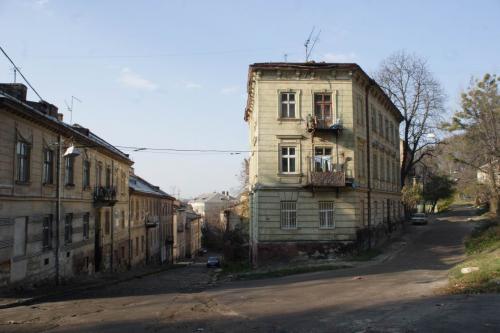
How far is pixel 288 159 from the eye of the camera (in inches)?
1082

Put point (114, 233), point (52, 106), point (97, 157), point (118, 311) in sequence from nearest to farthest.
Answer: point (118, 311)
point (52, 106)
point (97, 157)
point (114, 233)

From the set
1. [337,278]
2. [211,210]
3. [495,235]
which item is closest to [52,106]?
[337,278]

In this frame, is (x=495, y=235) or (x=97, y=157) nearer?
(x=495, y=235)

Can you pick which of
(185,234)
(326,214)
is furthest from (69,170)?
(185,234)

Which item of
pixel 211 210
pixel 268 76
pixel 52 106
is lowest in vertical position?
pixel 211 210

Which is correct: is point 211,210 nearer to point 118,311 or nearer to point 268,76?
point 268,76

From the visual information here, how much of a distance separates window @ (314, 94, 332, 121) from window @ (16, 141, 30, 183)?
15.5m

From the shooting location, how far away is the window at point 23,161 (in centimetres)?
1881

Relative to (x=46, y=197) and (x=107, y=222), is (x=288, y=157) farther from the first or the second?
(x=107, y=222)

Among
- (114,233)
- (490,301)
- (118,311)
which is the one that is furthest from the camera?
(114,233)

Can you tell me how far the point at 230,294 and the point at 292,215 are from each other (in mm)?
11223

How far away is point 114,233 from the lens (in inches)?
1345

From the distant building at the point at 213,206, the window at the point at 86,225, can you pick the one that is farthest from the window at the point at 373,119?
the distant building at the point at 213,206

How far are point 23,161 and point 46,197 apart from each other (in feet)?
8.39
